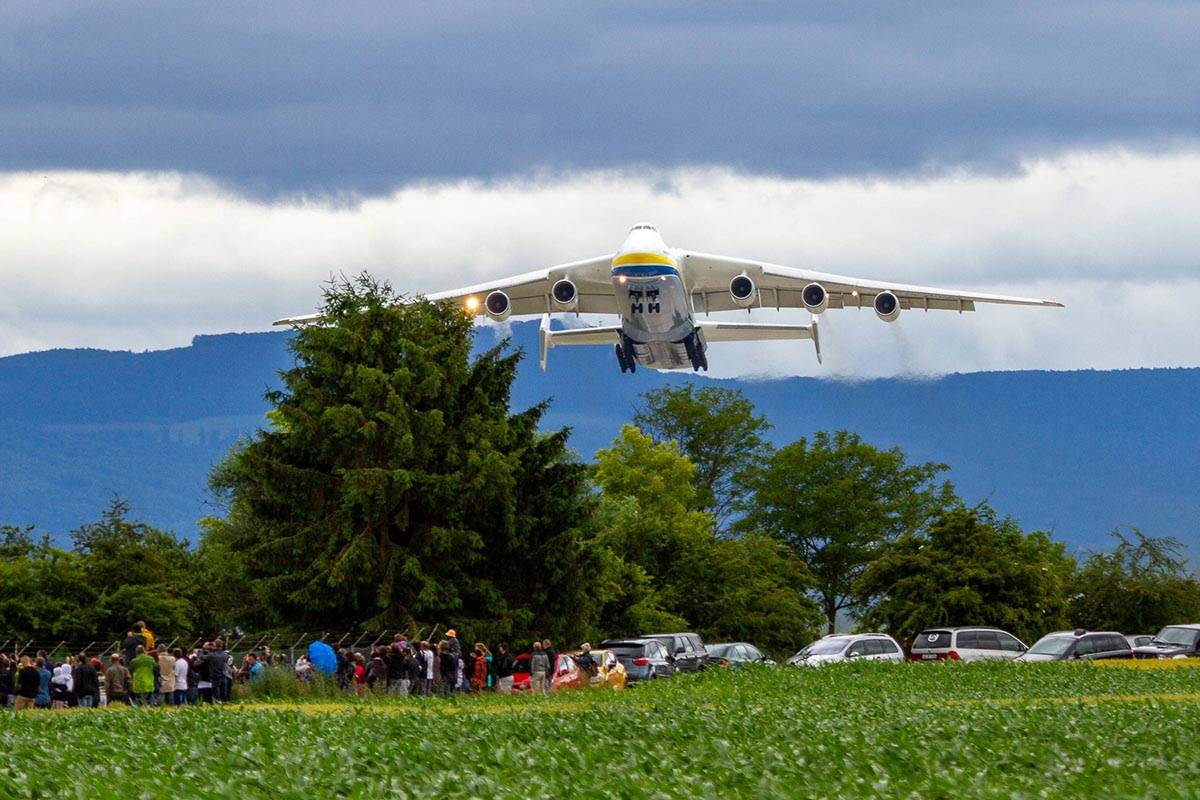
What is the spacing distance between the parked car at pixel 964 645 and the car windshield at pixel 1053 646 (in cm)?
112

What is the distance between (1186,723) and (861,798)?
6.84m

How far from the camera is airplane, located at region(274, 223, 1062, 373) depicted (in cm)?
4553

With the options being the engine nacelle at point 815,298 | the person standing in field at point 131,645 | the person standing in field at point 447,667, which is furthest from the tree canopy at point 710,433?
the person standing in field at point 131,645

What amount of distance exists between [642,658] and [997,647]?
964 cm

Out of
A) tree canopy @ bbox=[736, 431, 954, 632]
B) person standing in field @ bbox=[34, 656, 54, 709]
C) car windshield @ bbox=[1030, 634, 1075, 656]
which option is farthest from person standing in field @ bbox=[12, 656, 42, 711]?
tree canopy @ bbox=[736, 431, 954, 632]

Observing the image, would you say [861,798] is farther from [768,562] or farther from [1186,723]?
[768,562]

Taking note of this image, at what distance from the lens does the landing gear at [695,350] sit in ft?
155

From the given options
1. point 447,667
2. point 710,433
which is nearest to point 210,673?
point 447,667

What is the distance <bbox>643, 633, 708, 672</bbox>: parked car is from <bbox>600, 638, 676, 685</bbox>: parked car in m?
1.82

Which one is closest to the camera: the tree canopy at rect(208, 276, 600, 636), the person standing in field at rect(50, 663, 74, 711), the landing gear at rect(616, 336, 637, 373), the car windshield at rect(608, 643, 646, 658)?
the person standing in field at rect(50, 663, 74, 711)

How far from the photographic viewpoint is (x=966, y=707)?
76.4 ft

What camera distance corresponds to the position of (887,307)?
48.3m

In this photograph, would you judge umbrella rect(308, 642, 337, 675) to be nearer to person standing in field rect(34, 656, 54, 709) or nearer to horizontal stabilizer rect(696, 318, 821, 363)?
person standing in field rect(34, 656, 54, 709)

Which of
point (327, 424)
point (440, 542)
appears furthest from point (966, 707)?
point (327, 424)
